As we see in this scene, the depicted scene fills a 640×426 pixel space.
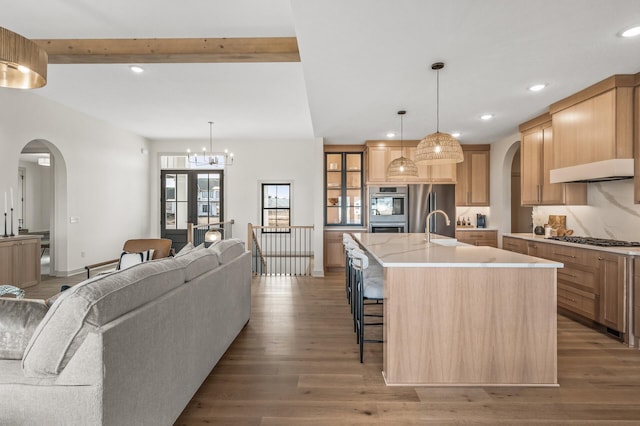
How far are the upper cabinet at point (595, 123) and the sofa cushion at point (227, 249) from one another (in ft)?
12.7

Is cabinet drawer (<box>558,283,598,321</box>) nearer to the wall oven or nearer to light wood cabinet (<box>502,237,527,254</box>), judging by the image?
light wood cabinet (<box>502,237,527,254</box>)

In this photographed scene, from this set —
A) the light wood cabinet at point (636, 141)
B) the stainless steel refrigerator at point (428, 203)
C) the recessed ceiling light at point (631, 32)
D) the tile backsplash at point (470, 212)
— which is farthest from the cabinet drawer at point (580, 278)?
the tile backsplash at point (470, 212)

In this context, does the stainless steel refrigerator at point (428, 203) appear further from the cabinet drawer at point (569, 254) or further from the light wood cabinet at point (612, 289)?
the light wood cabinet at point (612, 289)

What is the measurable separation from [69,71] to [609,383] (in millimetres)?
6211

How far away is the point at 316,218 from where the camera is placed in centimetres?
614

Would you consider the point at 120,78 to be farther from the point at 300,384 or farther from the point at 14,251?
the point at 300,384

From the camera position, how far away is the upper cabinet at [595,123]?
10.8 ft

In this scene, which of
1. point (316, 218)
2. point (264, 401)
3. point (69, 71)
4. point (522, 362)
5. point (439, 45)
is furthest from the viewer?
point (316, 218)

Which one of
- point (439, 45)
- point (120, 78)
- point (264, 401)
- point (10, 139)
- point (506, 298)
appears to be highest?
point (120, 78)

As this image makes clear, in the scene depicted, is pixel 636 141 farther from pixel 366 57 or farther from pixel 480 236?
pixel 480 236

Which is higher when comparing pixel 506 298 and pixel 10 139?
pixel 10 139

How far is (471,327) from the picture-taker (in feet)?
7.52

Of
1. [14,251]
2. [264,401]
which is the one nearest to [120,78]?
[14,251]

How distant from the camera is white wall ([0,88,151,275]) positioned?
472cm
